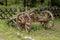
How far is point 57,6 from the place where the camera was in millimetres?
17766

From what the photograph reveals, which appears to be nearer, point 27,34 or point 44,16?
point 27,34

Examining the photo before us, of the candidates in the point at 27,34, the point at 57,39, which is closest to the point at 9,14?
the point at 27,34

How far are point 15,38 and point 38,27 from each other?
270cm

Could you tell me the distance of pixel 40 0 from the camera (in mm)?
21328

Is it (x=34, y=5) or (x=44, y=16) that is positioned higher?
(x=44, y=16)

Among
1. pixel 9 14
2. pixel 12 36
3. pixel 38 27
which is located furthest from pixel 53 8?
pixel 12 36

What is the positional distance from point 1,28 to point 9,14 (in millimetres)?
3486

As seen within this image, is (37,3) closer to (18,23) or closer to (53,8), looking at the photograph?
(53,8)

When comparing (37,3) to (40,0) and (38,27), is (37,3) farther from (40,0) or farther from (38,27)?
(38,27)

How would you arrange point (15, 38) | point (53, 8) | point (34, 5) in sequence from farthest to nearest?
1. point (34, 5)
2. point (53, 8)
3. point (15, 38)

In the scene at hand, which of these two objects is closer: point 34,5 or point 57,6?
point 57,6

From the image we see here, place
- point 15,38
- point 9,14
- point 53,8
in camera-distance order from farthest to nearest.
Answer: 1. point 53,8
2. point 9,14
3. point 15,38

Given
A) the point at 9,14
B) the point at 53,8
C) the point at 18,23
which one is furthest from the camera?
the point at 53,8

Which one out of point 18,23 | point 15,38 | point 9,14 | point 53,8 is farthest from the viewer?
point 53,8
